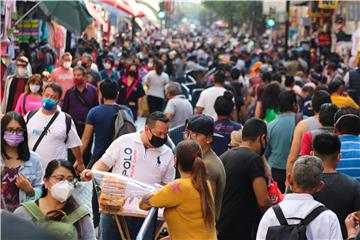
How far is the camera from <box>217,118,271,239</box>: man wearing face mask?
6359 mm

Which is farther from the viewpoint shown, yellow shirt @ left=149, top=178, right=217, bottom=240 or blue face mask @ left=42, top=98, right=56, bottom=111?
blue face mask @ left=42, top=98, right=56, bottom=111

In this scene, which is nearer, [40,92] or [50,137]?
[50,137]

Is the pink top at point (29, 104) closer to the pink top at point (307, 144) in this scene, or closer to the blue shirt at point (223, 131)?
the blue shirt at point (223, 131)

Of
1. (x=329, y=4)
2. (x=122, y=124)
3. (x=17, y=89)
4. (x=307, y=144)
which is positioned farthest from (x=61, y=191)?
(x=329, y=4)

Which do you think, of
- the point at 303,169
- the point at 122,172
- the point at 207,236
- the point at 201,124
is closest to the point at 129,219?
the point at 122,172

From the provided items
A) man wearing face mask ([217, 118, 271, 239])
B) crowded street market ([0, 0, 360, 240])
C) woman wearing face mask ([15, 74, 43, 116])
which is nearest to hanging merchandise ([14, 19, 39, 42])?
crowded street market ([0, 0, 360, 240])

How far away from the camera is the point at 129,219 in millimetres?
6898

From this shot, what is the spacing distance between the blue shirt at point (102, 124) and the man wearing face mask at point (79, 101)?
1.95 meters

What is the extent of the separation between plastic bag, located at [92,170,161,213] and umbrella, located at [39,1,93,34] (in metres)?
11.3

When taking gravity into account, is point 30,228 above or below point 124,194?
above

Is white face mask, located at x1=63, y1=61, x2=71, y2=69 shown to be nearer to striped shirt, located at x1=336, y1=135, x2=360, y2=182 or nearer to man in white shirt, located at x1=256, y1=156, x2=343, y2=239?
striped shirt, located at x1=336, y1=135, x2=360, y2=182

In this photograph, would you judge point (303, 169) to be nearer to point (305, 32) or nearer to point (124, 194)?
point (124, 194)

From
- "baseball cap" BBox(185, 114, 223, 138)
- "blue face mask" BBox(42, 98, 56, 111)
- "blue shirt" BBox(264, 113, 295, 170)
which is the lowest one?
"blue shirt" BBox(264, 113, 295, 170)

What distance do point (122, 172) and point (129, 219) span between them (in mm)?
404
